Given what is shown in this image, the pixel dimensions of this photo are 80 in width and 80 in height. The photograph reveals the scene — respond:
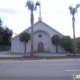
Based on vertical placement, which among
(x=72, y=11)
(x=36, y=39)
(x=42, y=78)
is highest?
(x=72, y=11)

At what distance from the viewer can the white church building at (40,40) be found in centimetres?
5372

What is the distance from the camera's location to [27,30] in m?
53.5

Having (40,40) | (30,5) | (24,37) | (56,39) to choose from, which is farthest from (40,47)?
(30,5)

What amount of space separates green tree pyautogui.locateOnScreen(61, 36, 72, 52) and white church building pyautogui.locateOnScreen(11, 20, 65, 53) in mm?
1776

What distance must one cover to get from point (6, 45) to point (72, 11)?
50279mm

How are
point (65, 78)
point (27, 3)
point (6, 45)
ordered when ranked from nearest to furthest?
point (65, 78)
point (27, 3)
point (6, 45)

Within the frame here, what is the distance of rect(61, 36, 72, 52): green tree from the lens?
5112cm

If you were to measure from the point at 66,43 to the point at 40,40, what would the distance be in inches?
270

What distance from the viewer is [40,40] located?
A: 54781mm

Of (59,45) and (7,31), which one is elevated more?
(7,31)

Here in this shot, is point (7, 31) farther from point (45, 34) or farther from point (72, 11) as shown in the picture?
point (72, 11)

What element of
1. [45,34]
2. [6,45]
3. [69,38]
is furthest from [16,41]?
[6,45]

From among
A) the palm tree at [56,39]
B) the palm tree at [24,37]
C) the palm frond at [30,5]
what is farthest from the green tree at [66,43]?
the palm frond at [30,5]

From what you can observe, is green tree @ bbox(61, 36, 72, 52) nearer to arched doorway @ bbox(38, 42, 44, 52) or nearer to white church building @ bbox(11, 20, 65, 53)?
white church building @ bbox(11, 20, 65, 53)
